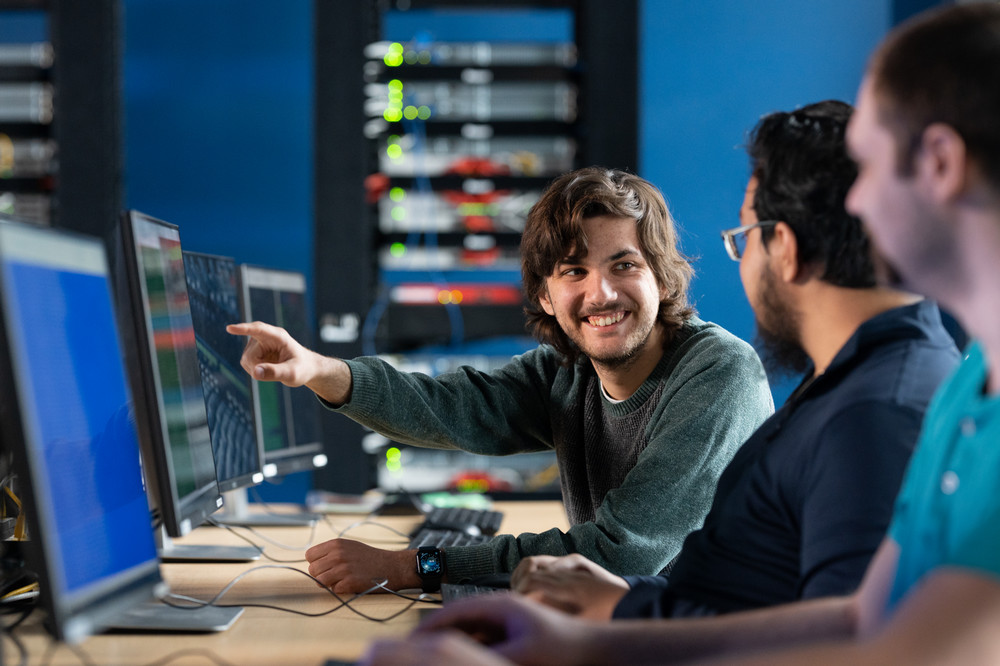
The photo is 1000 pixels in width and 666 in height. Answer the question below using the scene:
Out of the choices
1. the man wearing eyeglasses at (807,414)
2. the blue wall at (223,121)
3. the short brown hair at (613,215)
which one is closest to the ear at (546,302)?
the short brown hair at (613,215)

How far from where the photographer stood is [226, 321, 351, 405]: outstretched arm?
153 centimetres

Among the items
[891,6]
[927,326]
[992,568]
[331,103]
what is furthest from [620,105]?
[992,568]

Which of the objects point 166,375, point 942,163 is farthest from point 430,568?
point 942,163

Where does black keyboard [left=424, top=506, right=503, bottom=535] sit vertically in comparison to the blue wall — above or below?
below

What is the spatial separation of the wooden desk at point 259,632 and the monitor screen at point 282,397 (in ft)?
0.90

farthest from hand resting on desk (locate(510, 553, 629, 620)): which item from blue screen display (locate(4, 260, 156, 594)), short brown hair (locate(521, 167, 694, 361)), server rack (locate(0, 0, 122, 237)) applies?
server rack (locate(0, 0, 122, 237))

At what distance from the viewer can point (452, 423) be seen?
74.9 inches

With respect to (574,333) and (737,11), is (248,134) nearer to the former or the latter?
(737,11)

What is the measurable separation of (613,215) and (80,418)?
1194 millimetres

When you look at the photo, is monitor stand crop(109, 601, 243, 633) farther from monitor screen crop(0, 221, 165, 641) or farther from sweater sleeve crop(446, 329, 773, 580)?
sweater sleeve crop(446, 329, 773, 580)

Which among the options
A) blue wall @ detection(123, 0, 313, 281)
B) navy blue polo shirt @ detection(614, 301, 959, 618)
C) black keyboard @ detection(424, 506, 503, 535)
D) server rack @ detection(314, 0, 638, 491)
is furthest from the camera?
blue wall @ detection(123, 0, 313, 281)

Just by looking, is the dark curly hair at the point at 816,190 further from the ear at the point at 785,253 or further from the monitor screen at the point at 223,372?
the monitor screen at the point at 223,372

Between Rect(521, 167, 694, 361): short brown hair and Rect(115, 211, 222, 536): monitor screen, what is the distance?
790 millimetres

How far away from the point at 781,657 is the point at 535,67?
2.69 meters
